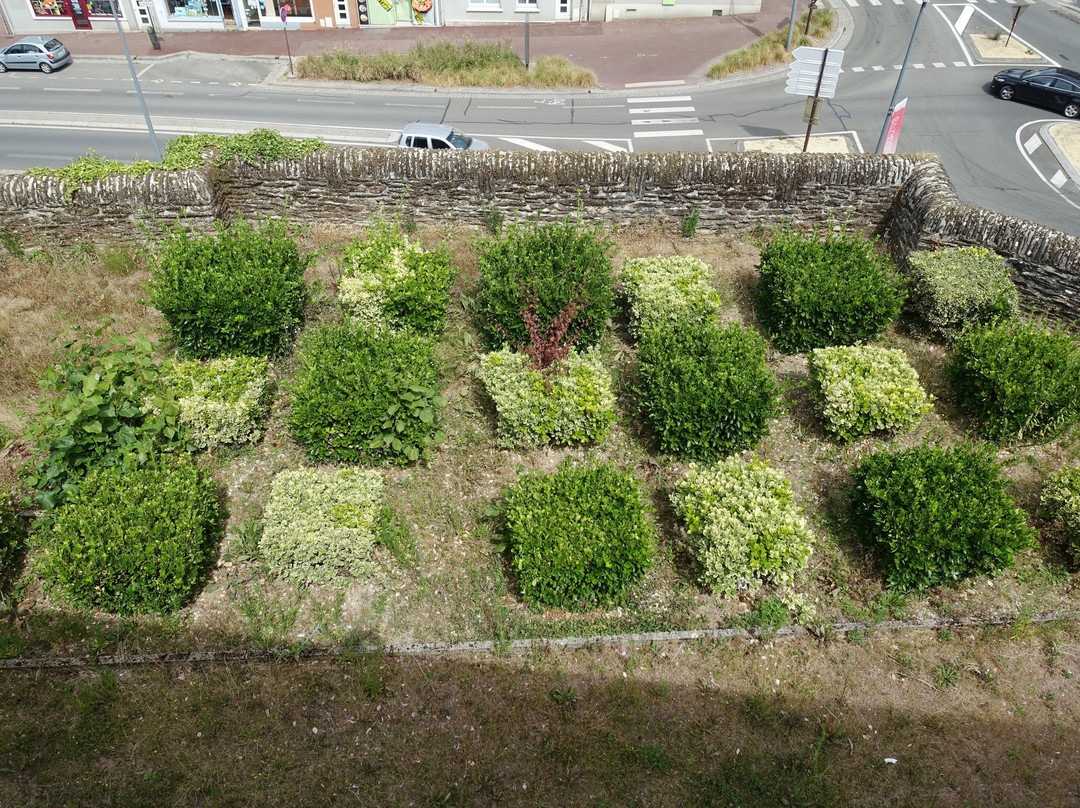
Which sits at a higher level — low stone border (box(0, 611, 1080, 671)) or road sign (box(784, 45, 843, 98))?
road sign (box(784, 45, 843, 98))

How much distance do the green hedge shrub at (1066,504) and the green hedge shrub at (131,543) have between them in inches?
431

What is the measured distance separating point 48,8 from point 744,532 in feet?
151

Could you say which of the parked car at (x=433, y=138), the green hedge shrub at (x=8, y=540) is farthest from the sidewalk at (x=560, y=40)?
the green hedge shrub at (x=8, y=540)

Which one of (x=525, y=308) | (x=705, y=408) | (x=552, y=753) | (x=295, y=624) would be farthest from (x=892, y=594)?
(x=295, y=624)

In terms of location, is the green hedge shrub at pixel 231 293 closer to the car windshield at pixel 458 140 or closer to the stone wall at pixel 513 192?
the stone wall at pixel 513 192

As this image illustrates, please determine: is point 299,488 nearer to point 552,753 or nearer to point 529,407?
point 529,407

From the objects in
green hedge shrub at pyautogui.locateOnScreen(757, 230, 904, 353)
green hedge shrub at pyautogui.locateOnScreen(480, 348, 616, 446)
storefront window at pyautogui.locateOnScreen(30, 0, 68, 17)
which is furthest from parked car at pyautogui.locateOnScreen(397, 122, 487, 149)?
storefront window at pyautogui.locateOnScreen(30, 0, 68, 17)

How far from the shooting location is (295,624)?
8.37m

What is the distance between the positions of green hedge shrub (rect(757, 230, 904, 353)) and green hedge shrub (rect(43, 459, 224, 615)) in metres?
9.49

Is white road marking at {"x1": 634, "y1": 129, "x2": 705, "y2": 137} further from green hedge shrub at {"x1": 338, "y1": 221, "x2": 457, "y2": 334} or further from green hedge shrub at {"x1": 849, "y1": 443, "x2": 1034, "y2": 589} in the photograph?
green hedge shrub at {"x1": 849, "y1": 443, "x2": 1034, "y2": 589}

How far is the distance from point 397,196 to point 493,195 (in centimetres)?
208

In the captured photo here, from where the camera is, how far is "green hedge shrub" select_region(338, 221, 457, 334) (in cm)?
1148

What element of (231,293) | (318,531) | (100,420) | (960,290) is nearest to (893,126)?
(960,290)

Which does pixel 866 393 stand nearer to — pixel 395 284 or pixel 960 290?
pixel 960 290
